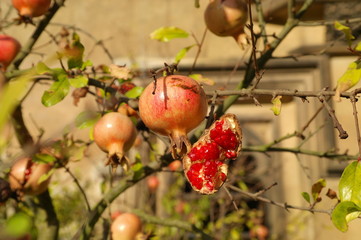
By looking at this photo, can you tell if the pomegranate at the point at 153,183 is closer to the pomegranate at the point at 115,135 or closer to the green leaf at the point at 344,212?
the pomegranate at the point at 115,135

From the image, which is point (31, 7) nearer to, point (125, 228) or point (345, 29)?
point (125, 228)

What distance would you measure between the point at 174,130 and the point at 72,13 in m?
3.16

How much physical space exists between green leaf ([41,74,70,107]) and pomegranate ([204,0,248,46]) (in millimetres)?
397

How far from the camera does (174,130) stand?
75cm

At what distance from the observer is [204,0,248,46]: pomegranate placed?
1.06 m

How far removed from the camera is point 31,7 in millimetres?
1188

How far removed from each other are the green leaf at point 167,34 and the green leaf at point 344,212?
2.38 feet

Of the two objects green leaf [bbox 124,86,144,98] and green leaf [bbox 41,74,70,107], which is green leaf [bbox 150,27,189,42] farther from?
green leaf [bbox 41,74,70,107]

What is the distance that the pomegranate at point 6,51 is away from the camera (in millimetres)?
1221

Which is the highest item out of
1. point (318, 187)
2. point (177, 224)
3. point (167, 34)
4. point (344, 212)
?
point (167, 34)

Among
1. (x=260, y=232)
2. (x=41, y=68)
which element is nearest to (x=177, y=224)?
(x=41, y=68)

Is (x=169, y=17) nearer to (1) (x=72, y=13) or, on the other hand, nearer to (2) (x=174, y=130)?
(1) (x=72, y=13)

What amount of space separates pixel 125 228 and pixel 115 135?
531 mm

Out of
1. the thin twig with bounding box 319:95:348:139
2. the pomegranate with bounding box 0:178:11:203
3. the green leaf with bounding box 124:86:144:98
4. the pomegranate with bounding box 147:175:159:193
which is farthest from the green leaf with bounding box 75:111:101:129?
the pomegranate with bounding box 147:175:159:193
